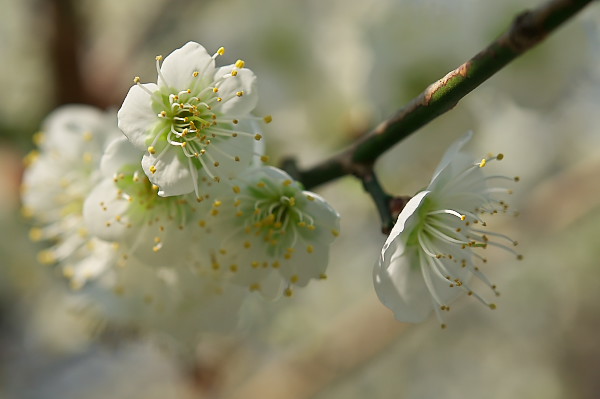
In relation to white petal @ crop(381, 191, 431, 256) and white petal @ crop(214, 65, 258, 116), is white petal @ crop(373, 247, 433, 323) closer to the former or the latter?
white petal @ crop(381, 191, 431, 256)

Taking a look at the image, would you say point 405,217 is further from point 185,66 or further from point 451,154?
point 185,66

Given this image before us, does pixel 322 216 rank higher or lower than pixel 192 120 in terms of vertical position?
lower

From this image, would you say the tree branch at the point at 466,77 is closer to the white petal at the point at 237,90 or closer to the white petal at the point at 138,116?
the white petal at the point at 237,90

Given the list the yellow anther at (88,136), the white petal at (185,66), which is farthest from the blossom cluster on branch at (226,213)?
the yellow anther at (88,136)

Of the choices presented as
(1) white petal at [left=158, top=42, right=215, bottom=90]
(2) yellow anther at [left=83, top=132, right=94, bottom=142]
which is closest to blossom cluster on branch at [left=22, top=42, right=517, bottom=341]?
(1) white petal at [left=158, top=42, right=215, bottom=90]

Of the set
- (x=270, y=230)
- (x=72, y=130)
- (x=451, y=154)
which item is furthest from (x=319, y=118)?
(x=451, y=154)

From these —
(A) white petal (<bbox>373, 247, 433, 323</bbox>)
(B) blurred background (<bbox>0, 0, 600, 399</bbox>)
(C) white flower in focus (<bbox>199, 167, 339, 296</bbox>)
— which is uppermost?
(C) white flower in focus (<bbox>199, 167, 339, 296</bbox>)
